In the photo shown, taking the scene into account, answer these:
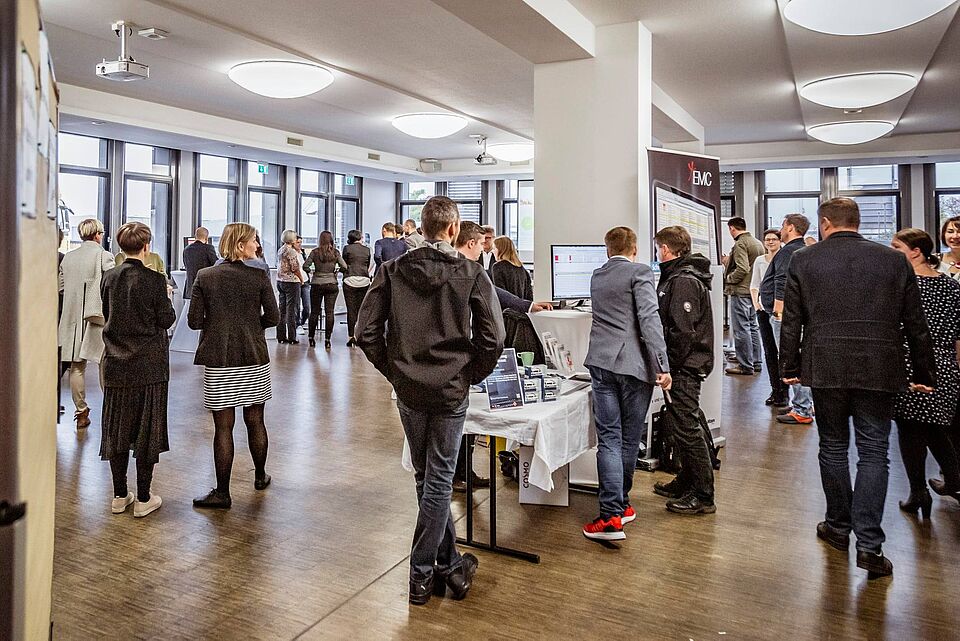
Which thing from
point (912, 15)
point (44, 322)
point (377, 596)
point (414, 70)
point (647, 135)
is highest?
point (414, 70)

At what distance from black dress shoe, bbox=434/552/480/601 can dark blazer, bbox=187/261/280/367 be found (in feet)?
5.37

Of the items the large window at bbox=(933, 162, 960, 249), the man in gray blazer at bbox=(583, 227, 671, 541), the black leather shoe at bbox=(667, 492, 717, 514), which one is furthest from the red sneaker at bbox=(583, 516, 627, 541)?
the large window at bbox=(933, 162, 960, 249)

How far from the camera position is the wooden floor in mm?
2512

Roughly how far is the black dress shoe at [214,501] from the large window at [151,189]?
8.37 metres

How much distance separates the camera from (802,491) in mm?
3980

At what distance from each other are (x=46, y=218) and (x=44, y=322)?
179 millimetres

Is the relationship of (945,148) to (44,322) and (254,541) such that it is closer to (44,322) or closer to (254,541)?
(254,541)

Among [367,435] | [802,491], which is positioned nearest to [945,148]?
[802,491]

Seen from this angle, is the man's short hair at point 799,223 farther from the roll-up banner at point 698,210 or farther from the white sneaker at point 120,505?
the white sneaker at point 120,505

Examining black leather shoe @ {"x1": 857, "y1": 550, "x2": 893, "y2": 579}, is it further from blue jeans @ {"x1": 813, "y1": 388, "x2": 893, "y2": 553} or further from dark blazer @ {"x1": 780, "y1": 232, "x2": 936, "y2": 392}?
dark blazer @ {"x1": 780, "y1": 232, "x2": 936, "y2": 392}

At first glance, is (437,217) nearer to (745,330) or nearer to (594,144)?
(594,144)

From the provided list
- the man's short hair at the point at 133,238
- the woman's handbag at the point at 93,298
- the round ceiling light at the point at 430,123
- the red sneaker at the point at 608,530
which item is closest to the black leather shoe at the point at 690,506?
the red sneaker at the point at 608,530

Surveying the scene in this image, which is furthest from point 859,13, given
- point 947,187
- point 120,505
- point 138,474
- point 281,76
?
point 947,187

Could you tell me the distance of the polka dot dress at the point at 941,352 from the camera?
329cm
